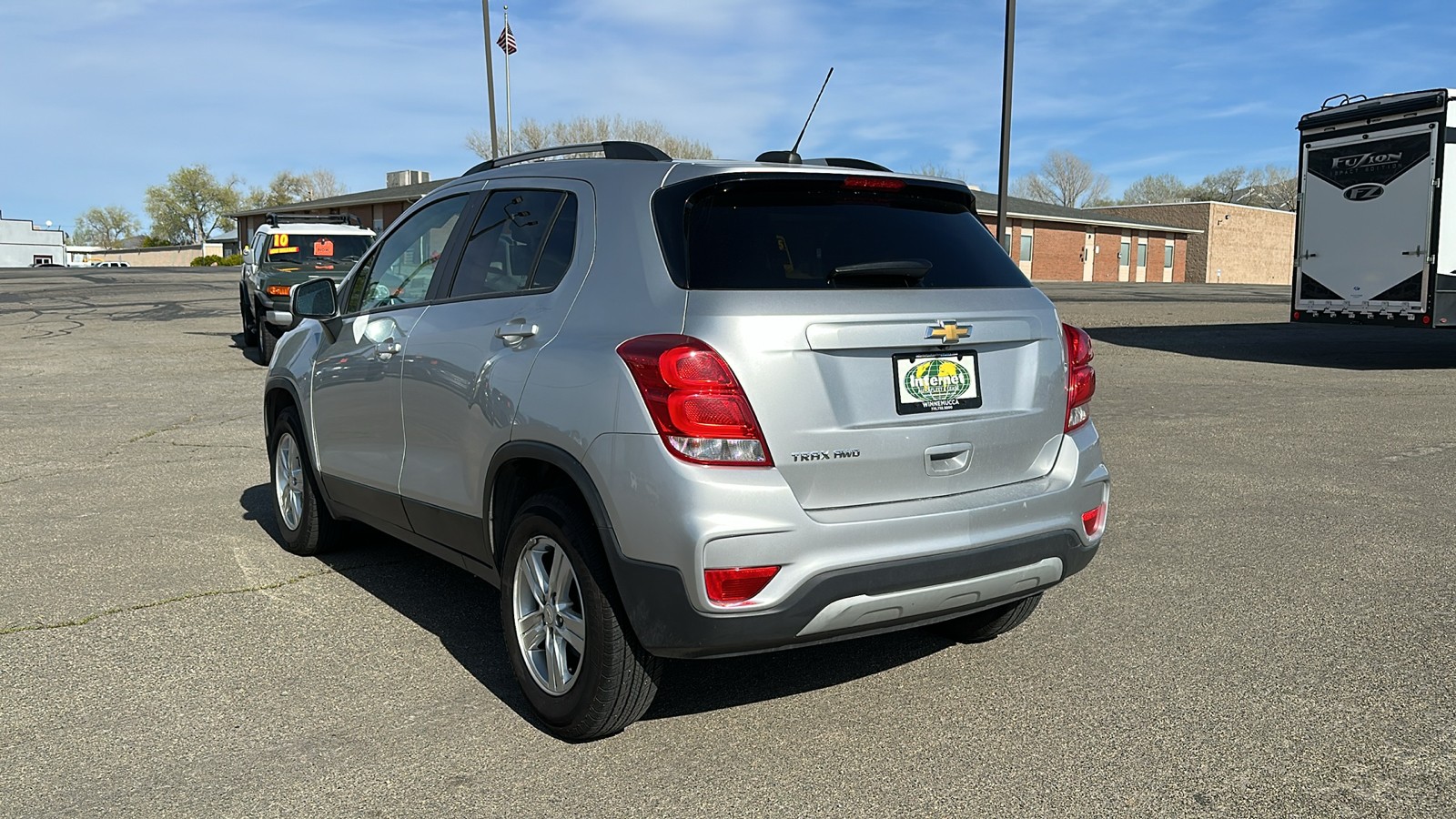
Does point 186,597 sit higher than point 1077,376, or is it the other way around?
point 1077,376

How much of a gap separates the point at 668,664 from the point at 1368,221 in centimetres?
1425

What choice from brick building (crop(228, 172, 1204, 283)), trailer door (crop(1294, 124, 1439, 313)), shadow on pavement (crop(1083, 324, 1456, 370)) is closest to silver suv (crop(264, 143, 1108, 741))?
trailer door (crop(1294, 124, 1439, 313))

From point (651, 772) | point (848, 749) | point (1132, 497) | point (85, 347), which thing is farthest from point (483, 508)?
point (85, 347)

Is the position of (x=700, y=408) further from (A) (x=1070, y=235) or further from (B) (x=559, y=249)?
(A) (x=1070, y=235)

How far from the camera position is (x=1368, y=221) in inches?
608

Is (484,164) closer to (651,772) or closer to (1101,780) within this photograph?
(651,772)

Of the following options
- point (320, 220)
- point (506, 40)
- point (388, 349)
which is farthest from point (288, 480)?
point (506, 40)

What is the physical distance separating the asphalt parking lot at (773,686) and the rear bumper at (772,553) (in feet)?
1.50

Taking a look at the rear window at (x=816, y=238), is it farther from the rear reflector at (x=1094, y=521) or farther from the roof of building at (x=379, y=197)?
the roof of building at (x=379, y=197)

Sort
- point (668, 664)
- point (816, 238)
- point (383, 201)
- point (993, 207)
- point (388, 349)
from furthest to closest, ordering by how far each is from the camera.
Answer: point (383, 201), point (993, 207), point (388, 349), point (668, 664), point (816, 238)

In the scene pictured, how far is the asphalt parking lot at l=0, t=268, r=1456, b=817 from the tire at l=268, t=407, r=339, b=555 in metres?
0.13

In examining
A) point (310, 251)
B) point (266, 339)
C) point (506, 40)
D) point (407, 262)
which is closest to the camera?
point (407, 262)

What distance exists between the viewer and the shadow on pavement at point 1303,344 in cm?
1639

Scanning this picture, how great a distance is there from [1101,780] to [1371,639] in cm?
184
